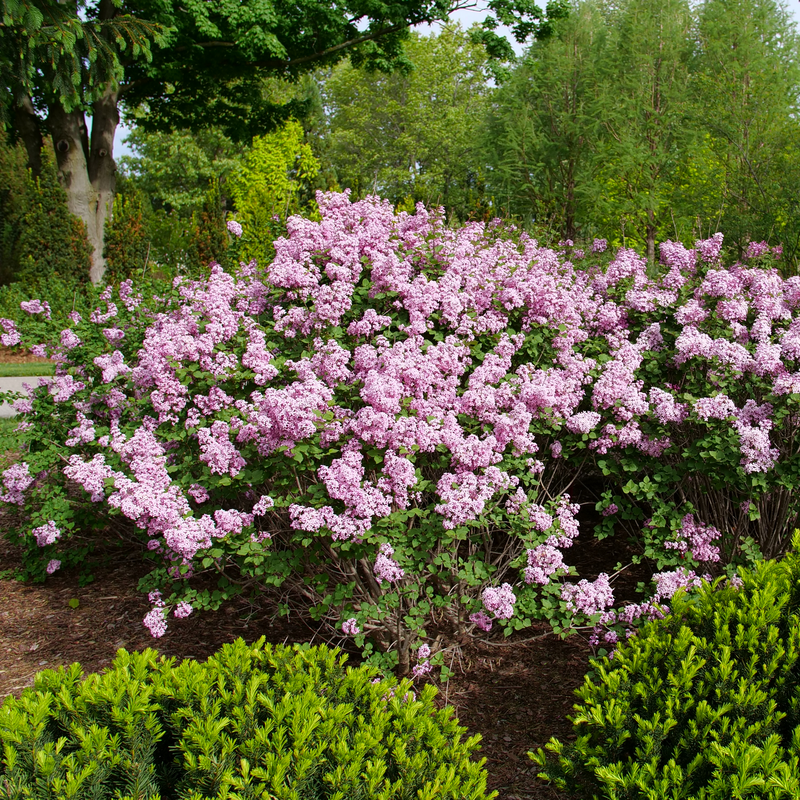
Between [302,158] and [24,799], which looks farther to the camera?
[302,158]

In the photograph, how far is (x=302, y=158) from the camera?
2552 centimetres

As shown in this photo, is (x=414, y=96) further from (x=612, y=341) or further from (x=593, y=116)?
(x=612, y=341)

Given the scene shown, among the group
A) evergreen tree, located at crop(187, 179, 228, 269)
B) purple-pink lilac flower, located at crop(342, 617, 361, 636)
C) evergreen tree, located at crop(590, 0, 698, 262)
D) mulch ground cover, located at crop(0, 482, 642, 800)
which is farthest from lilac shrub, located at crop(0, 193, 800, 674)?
evergreen tree, located at crop(187, 179, 228, 269)

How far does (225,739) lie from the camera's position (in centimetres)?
200

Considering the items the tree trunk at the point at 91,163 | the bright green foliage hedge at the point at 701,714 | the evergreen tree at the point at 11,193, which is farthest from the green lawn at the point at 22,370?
the bright green foliage hedge at the point at 701,714

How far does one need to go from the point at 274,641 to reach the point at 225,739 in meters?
2.41

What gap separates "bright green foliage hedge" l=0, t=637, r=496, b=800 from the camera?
1925mm

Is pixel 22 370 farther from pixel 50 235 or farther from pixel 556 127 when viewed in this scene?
pixel 556 127

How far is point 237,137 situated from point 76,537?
1820cm

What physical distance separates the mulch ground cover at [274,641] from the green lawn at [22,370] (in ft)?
26.7

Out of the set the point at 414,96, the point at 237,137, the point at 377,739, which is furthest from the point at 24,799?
the point at 414,96

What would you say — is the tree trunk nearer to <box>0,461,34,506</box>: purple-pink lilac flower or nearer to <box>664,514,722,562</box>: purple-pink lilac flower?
<box>0,461,34,506</box>: purple-pink lilac flower

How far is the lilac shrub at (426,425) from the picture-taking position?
3346mm

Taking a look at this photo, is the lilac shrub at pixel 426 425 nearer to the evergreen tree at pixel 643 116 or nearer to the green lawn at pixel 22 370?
the green lawn at pixel 22 370
